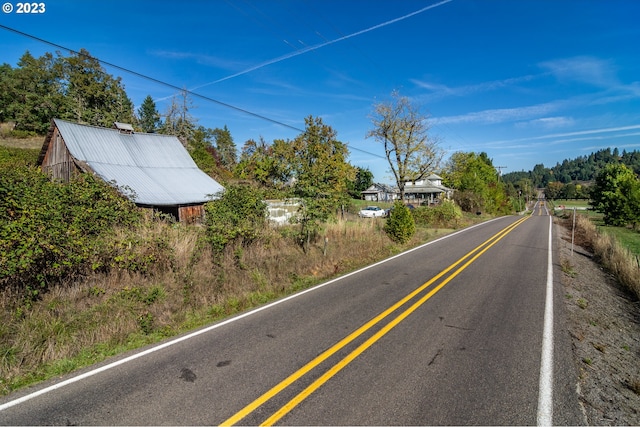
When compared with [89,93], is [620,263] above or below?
below

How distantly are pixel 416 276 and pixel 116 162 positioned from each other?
906 inches

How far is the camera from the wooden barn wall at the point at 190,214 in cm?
2247

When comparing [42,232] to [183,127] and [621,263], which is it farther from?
[183,127]

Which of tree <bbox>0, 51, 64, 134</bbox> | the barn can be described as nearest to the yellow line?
the barn

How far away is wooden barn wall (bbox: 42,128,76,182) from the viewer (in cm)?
2229

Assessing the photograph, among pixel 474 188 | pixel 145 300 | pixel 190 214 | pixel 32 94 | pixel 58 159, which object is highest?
pixel 32 94

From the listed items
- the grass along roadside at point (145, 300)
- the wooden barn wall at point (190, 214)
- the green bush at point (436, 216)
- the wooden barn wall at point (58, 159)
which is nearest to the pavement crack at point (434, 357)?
the grass along roadside at point (145, 300)

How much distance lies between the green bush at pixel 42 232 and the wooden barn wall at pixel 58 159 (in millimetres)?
16731

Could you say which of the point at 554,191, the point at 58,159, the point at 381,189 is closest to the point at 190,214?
the point at 58,159

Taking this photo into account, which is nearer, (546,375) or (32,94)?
(546,375)

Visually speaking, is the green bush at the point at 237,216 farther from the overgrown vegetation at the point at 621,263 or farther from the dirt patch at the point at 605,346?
the overgrown vegetation at the point at 621,263

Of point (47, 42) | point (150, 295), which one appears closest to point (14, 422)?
point (150, 295)

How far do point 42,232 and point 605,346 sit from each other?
10.9 meters

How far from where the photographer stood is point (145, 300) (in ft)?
23.4
